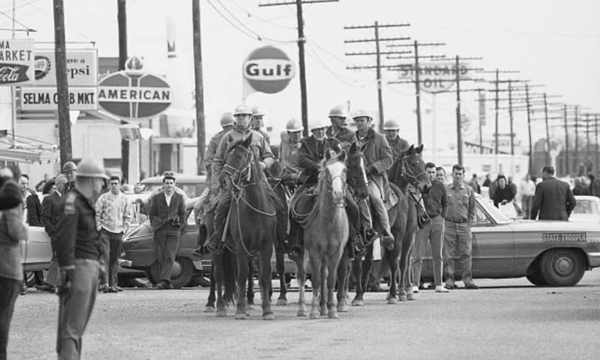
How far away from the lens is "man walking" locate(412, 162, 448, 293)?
26.4 metres

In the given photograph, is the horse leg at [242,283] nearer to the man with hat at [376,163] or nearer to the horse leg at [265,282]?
the horse leg at [265,282]

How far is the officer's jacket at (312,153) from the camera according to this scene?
2029cm

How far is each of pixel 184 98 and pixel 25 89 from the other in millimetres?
38208

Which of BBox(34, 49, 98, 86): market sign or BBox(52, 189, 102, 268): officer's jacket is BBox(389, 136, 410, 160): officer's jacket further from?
BBox(34, 49, 98, 86): market sign

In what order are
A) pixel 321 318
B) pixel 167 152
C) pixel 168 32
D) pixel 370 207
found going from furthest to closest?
pixel 168 32
pixel 167 152
pixel 370 207
pixel 321 318

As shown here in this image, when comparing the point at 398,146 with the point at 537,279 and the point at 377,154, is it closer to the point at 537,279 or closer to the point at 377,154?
the point at 377,154

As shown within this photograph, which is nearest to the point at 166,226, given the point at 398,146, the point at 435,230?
the point at 435,230

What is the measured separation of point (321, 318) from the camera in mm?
19766

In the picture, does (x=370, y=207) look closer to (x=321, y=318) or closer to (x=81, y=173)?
(x=321, y=318)

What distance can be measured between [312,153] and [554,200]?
1245 centimetres

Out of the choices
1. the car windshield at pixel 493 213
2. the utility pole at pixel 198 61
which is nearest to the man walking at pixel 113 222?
the car windshield at pixel 493 213

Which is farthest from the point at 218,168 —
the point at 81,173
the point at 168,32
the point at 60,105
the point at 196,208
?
the point at 168,32

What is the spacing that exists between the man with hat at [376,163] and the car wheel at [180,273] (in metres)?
6.97

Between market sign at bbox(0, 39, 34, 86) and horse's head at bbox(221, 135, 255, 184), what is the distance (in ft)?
80.7
